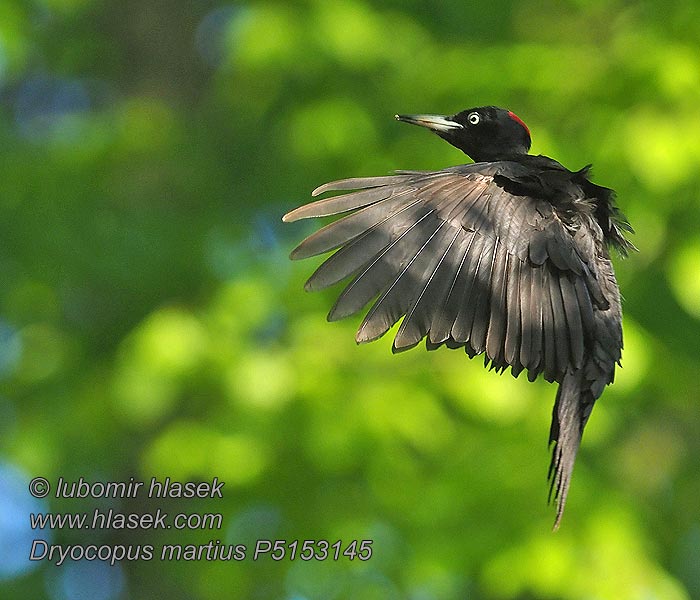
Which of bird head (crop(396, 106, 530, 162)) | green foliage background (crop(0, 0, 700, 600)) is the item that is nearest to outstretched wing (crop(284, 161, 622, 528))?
bird head (crop(396, 106, 530, 162))

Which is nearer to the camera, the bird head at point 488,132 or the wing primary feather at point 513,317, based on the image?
the wing primary feather at point 513,317

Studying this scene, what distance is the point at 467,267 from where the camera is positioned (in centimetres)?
244

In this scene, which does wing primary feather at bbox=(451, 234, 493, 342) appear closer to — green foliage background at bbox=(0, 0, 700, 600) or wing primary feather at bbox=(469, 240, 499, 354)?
wing primary feather at bbox=(469, 240, 499, 354)

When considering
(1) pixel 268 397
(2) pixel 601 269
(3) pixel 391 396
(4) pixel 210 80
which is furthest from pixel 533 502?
(4) pixel 210 80

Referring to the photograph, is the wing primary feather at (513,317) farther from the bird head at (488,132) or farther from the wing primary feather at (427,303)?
the bird head at (488,132)

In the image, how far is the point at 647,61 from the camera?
5.62 metres

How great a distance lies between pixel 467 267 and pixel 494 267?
0.07 m

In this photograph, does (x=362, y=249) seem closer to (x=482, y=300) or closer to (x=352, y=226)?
(x=352, y=226)

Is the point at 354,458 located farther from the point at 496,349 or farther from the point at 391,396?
the point at 496,349

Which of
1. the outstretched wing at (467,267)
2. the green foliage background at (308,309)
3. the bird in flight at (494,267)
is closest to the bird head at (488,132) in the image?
the bird in flight at (494,267)

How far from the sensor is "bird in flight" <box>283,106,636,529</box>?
2.28m

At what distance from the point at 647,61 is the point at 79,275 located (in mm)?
3956

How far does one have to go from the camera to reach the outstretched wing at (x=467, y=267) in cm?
227

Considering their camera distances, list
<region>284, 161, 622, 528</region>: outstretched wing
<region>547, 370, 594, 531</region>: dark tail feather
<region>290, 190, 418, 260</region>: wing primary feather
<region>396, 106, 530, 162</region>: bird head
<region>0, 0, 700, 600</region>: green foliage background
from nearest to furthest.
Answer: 1. <region>290, 190, 418, 260</region>: wing primary feather
2. <region>284, 161, 622, 528</region>: outstretched wing
3. <region>547, 370, 594, 531</region>: dark tail feather
4. <region>396, 106, 530, 162</region>: bird head
5. <region>0, 0, 700, 600</region>: green foliage background
